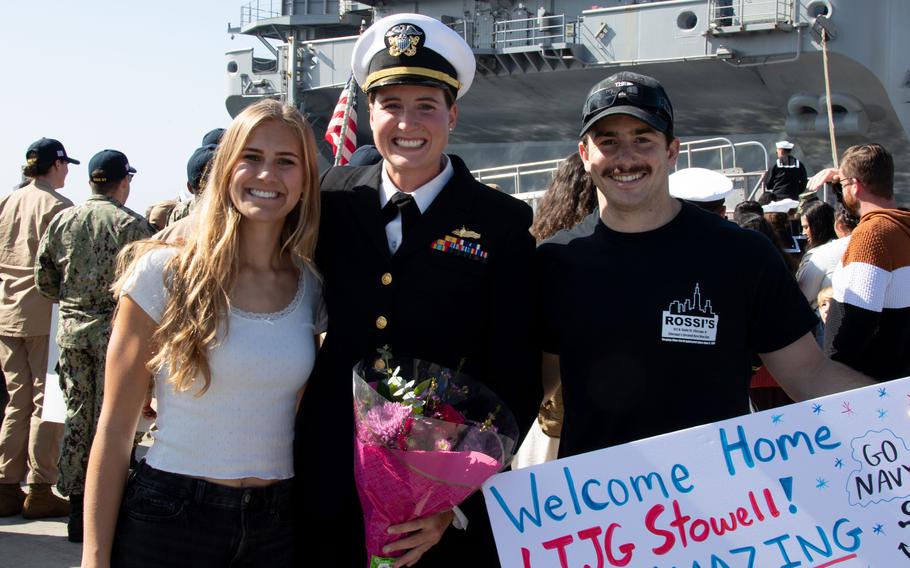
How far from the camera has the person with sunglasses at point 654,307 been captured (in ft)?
8.46

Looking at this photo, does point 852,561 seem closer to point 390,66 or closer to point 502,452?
point 502,452

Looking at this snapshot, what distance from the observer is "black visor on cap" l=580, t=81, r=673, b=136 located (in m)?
2.62

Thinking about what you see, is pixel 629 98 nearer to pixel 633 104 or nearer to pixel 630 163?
pixel 633 104

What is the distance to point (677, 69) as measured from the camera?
1850 cm

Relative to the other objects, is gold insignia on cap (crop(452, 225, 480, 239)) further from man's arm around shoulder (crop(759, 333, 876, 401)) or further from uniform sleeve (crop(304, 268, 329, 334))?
man's arm around shoulder (crop(759, 333, 876, 401))

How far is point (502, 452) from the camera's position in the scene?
7.70 ft

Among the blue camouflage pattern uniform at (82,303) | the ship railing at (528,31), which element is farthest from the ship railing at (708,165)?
the blue camouflage pattern uniform at (82,303)

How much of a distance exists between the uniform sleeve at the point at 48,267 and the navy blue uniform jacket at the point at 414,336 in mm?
3280

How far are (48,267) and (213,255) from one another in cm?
328

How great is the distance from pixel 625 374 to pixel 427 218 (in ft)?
2.35

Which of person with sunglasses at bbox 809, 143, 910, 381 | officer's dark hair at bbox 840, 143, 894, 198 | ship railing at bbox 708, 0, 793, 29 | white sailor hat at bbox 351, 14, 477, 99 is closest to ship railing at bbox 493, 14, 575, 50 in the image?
ship railing at bbox 708, 0, 793, 29

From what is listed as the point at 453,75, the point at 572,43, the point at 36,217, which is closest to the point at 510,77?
the point at 572,43

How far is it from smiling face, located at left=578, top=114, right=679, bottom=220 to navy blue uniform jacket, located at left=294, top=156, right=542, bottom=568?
0.32 m

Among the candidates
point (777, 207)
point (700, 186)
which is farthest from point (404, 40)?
point (777, 207)
